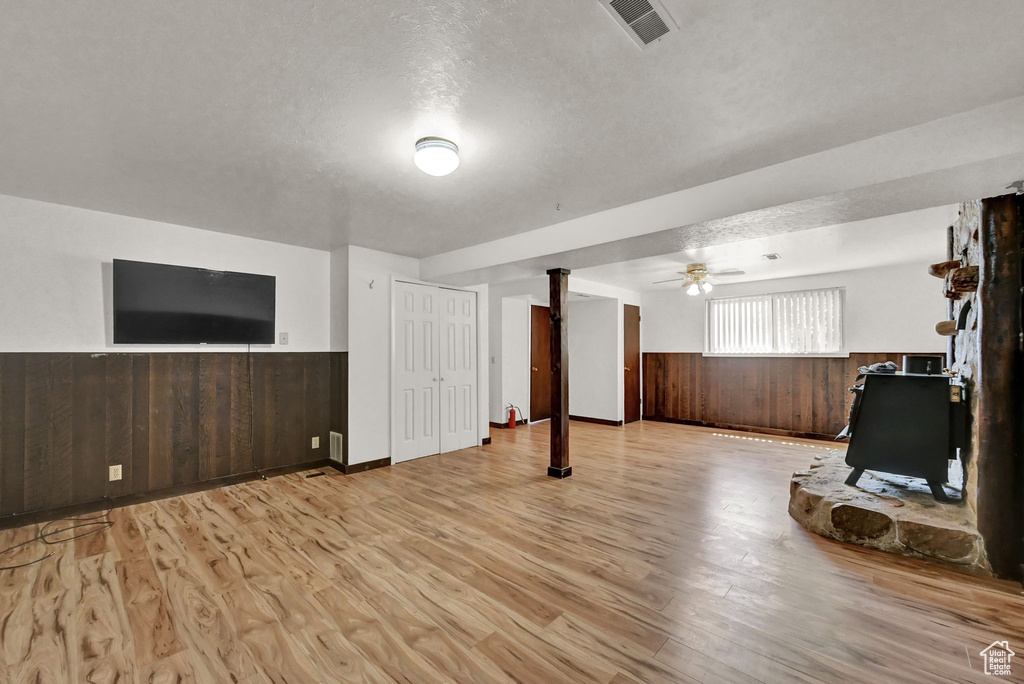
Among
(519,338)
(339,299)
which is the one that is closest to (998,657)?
(339,299)

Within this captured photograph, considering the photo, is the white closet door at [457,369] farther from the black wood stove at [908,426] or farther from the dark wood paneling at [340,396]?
the black wood stove at [908,426]

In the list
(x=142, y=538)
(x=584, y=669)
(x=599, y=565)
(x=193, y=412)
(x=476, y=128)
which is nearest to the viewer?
(x=584, y=669)

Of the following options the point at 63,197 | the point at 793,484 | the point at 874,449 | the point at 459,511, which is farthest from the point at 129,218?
the point at 874,449

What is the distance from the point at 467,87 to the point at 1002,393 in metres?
3.40

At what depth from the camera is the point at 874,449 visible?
3346 mm

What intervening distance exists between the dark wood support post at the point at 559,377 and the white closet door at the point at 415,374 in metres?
1.62

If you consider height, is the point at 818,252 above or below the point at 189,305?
above

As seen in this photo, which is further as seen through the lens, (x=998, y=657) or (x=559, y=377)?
(x=559, y=377)

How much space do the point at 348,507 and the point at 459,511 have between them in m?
0.95

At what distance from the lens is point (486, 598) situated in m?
2.23

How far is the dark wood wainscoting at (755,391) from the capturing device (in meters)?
6.11

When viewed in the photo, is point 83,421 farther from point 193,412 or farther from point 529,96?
point 529,96

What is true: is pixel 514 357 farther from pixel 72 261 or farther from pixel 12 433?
pixel 12 433

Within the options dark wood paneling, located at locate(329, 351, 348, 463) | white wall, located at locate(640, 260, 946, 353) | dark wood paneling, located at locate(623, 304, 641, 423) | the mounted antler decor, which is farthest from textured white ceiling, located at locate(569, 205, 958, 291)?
dark wood paneling, located at locate(329, 351, 348, 463)
